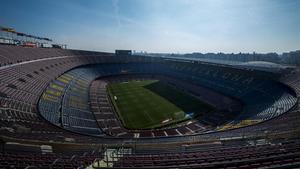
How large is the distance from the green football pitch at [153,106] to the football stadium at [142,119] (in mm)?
211

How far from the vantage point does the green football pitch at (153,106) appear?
131 ft

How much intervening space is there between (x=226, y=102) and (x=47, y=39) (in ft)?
373

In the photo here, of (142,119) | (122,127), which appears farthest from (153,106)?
(122,127)

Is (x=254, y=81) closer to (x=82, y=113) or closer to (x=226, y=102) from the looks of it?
(x=226, y=102)

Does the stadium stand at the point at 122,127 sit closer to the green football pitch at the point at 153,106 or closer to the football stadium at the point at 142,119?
the football stadium at the point at 142,119

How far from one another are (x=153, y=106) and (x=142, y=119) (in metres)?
8.63

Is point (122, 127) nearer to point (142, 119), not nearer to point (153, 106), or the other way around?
point (142, 119)

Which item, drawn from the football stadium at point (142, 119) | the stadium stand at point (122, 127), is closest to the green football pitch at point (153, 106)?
the football stadium at point (142, 119)

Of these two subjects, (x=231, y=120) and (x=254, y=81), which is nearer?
(x=231, y=120)

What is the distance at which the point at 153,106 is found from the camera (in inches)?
1927

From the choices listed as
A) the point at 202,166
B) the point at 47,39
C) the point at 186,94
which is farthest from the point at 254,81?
the point at 47,39

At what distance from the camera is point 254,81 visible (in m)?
57.9

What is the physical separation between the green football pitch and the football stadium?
0.21 metres

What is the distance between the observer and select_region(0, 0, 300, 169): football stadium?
41.3 ft
